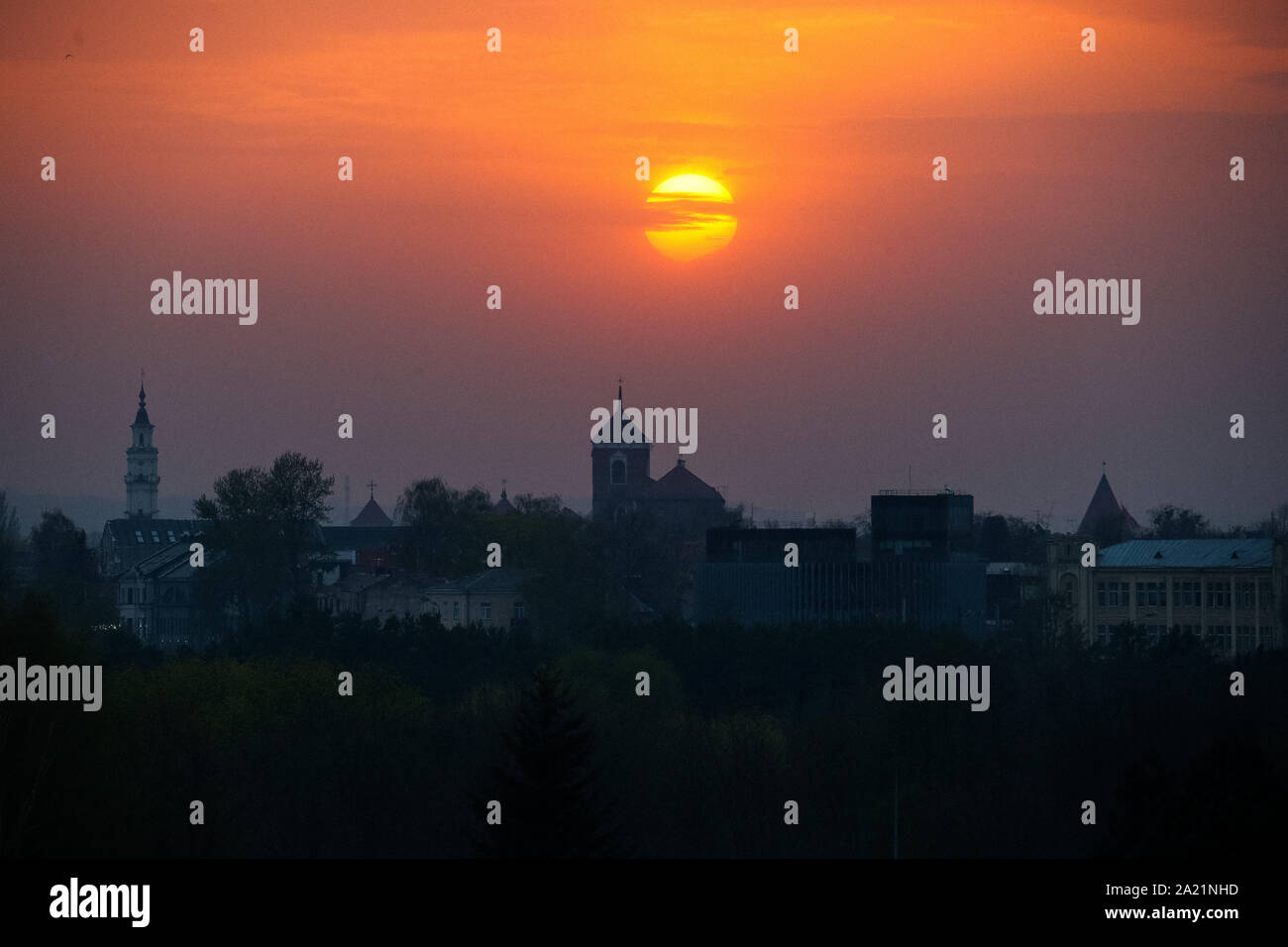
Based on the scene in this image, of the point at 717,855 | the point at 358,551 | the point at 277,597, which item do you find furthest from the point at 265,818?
the point at 358,551

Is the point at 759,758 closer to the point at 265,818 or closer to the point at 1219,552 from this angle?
the point at 265,818

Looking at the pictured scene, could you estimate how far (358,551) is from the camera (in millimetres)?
163250

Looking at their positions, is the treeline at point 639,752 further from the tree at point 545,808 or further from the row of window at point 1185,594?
the row of window at point 1185,594

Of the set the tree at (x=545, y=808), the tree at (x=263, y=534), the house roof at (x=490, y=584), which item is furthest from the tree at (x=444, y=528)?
the tree at (x=545, y=808)

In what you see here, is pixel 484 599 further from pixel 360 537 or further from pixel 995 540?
pixel 360 537

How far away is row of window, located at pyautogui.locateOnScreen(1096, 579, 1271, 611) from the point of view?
10394cm

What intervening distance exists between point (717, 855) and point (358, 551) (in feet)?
383

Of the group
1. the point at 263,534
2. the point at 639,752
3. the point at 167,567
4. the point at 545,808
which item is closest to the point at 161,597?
the point at 167,567

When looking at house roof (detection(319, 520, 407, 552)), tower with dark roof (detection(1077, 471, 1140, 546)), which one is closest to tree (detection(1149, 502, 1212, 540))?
tower with dark roof (detection(1077, 471, 1140, 546))

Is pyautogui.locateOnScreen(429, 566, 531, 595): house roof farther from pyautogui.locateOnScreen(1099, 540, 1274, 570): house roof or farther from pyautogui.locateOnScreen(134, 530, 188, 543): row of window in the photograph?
pyautogui.locateOnScreen(134, 530, 188, 543): row of window

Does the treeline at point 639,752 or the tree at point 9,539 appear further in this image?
the tree at point 9,539

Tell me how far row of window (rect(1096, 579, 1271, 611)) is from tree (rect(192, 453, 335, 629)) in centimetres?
3923

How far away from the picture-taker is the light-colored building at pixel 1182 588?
10312 cm

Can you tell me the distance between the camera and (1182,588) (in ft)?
349
